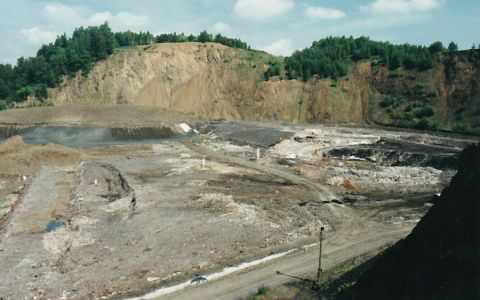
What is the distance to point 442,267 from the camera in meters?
11.6

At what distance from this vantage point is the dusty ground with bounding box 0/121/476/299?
2222 centimetres

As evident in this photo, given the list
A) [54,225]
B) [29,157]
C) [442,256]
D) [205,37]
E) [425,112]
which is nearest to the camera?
[442,256]

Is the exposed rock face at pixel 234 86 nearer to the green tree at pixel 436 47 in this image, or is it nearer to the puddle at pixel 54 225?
the green tree at pixel 436 47

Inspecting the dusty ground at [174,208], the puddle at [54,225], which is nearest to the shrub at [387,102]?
the dusty ground at [174,208]

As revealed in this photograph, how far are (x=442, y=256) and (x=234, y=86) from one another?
263 feet

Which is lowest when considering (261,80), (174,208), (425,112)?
(174,208)

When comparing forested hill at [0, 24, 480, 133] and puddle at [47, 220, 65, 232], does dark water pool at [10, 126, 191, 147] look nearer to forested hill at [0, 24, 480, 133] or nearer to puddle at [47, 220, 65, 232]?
forested hill at [0, 24, 480, 133]

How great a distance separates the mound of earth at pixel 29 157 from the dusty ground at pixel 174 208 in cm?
11

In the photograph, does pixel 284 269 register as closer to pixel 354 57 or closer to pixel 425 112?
pixel 425 112

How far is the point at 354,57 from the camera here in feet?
294

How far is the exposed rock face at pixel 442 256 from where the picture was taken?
1102 centimetres

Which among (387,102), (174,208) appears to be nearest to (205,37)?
(387,102)

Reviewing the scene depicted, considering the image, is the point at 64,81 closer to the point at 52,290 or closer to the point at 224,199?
the point at 224,199

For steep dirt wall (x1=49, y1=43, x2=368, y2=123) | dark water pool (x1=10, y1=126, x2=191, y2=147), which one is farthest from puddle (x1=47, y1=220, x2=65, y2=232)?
steep dirt wall (x1=49, y1=43, x2=368, y2=123)
